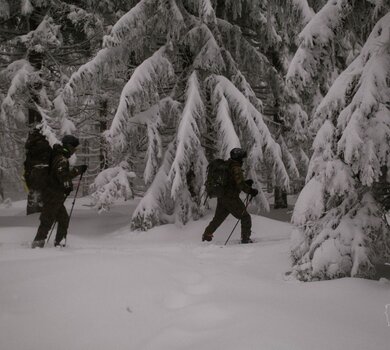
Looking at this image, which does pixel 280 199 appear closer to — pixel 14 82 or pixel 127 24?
pixel 127 24

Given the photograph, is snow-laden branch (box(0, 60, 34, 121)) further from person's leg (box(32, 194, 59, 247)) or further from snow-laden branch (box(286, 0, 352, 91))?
snow-laden branch (box(286, 0, 352, 91))

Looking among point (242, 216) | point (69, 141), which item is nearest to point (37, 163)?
point (69, 141)

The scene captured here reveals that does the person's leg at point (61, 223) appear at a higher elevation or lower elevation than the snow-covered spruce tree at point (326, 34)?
lower

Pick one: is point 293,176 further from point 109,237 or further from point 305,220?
point 305,220

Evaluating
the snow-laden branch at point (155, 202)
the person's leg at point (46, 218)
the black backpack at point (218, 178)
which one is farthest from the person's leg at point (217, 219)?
the person's leg at point (46, 218)

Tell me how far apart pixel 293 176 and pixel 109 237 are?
5149 mm

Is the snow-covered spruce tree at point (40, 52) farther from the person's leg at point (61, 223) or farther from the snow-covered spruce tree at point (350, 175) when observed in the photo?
the snow-covered spruce tree at point (350, 175)

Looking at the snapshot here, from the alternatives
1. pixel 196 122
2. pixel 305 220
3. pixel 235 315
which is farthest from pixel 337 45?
pixel 196 122

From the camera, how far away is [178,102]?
988 cm

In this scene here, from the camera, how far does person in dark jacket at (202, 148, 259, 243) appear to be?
7738 millimetres

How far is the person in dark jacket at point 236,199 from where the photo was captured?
A: 7.74m

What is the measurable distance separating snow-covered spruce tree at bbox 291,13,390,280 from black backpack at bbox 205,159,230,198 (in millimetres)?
2920

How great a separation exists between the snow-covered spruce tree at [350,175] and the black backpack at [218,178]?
9.58ft

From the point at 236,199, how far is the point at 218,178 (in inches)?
22.0
